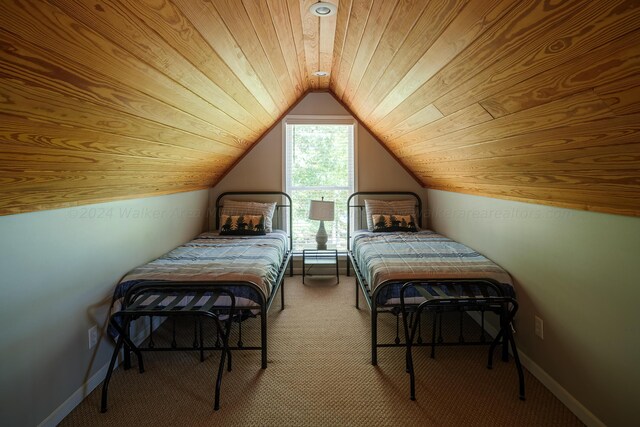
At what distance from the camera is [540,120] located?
1.53 metres

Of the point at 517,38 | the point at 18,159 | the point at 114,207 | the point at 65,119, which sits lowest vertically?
the point at 114,207

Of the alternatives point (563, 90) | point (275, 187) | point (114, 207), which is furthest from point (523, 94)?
point (275, 187)

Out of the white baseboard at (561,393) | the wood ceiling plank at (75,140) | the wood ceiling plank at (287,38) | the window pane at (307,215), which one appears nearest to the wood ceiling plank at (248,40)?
the wood ceiling plank at (287,38)

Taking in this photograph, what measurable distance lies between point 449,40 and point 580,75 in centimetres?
58

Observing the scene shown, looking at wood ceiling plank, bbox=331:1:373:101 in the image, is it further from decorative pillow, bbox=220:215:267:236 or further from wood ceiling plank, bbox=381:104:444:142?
decorative pillow, bbox=220:215:267:236

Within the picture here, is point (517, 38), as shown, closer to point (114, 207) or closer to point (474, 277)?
point (474, 277)

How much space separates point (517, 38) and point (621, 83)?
0.35 meters

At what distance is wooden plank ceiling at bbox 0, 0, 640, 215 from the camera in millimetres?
1046

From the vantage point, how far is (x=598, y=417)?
1.74 metres

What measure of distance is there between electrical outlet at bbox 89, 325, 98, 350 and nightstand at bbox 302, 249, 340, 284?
2241 millimetres

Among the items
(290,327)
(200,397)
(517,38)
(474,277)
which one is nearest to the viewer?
(517,38)

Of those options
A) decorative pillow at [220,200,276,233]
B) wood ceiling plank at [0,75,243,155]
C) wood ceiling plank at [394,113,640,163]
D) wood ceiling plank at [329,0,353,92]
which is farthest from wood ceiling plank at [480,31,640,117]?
decorative pillow at [220,200,276,233]

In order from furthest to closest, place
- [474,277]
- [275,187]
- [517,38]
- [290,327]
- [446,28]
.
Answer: [275,187]
[290,327]
[474,277]
[446,28]
[517,38]

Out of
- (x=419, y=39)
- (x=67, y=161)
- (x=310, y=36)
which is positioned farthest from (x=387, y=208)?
(x=67, y=161)
